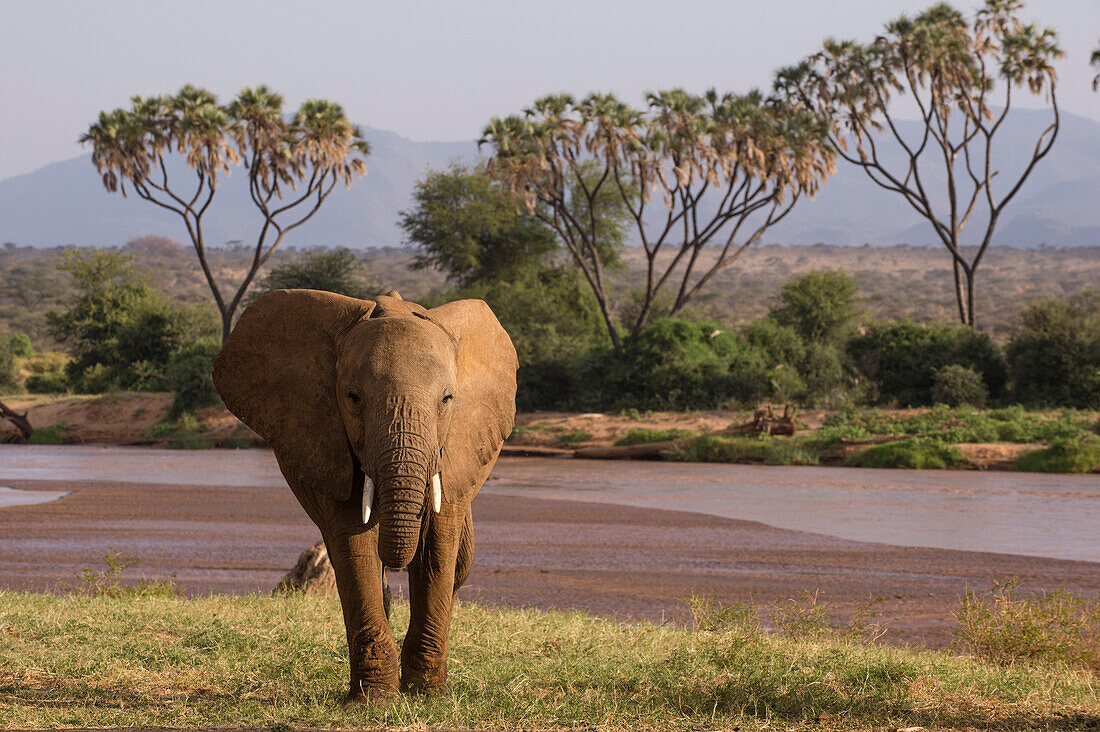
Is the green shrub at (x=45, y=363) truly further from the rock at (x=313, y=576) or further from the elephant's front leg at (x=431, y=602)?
the elephant's front leg at (x=431, y=602)

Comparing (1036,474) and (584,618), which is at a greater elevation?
(584,618)

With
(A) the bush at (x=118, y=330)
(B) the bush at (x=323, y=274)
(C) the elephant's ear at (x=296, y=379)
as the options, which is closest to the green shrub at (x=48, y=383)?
(A) the bush at (x=118, y=330)

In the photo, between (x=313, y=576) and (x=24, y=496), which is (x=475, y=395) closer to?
(x=313, y=576)

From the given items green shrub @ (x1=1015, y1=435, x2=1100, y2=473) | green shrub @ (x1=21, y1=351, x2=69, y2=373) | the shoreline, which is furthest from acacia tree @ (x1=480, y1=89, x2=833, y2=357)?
green shrub @ (x1=21, y1=351, x2=69, y2=373)

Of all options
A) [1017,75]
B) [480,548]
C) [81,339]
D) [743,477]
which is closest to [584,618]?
[480,548]

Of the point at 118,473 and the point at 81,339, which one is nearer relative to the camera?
the point at 118,473

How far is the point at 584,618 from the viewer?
31.7 ft

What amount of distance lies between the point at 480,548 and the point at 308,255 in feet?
126

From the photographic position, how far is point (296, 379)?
255 inches

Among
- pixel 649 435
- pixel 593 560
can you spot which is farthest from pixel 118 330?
pixel 593 560

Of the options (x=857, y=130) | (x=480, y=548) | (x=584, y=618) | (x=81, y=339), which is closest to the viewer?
(x=584, y=618)

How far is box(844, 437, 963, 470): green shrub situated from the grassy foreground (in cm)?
2290

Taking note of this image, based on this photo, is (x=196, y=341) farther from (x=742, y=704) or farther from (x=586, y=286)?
(x=742, y=704)

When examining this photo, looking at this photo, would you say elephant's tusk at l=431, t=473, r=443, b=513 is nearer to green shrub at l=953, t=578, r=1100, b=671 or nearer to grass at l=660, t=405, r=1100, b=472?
green shrub at l=953, t=578, r=1100, b=671
